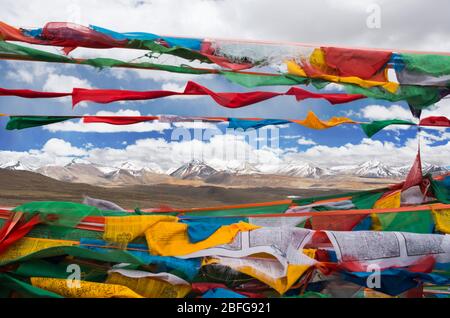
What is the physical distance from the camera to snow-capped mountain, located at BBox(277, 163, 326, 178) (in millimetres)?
3695

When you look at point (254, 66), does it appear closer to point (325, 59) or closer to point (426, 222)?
point (325, 59)

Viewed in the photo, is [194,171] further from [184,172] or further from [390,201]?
[390,201]

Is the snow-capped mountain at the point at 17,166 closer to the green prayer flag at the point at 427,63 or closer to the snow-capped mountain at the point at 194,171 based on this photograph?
the snow-capped mountain at the point at 194,171

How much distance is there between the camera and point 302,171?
4113 mm

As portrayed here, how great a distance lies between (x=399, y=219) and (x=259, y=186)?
198 cm

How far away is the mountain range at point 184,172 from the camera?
10.1ft

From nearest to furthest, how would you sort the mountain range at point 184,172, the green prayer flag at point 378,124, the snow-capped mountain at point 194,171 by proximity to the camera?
the green prayer flag at point 378,124 < the mountain range at point 184,172 < the snow-capped mountain at point 194,171

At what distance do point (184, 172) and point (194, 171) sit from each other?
10 cm

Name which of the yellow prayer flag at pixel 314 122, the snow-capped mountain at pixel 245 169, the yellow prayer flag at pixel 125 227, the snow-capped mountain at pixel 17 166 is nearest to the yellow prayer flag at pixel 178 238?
the yellow prayer flag at pixel 125 227

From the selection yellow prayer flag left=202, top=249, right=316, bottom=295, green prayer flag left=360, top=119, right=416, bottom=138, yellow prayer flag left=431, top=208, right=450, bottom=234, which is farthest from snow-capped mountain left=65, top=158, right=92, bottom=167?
yellow prayer flag left=431, top=208, right=450, bottom=234

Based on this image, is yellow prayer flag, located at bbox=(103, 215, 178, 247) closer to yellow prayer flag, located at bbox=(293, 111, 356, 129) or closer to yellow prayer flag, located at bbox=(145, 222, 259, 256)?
yellow prayer flag, located at bbox=(145, 222, 259, 256)

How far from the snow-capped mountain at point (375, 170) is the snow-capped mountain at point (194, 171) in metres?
1.38

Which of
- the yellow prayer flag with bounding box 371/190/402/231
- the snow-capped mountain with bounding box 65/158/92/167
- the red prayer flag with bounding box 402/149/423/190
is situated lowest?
the yellow prayer flag with bounding box 371/190/402/231

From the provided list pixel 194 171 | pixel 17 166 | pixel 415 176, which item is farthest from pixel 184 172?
pixel 415 176
